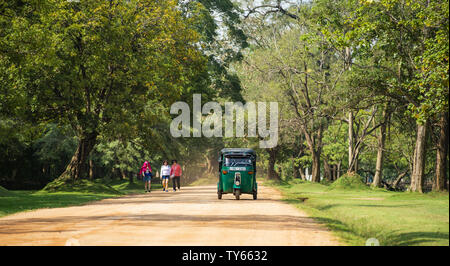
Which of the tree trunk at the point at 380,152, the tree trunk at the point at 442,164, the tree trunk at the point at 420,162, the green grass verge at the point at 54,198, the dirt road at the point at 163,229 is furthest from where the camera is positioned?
the tree trunk at the point at 380,152

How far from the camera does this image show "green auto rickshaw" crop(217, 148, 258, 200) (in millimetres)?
25453

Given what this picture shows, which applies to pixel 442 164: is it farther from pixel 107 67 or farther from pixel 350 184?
pixel 107 67

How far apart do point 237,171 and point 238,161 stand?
0.47 metres

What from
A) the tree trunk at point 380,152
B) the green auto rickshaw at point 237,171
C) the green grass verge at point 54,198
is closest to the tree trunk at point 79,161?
the green grass verge at point 54,198

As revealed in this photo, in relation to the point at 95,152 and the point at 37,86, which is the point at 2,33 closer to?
the point at 37,86

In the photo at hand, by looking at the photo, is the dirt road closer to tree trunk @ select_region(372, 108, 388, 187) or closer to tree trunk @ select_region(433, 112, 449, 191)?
tree trunk @ select_region(433, 112, 449, 191)

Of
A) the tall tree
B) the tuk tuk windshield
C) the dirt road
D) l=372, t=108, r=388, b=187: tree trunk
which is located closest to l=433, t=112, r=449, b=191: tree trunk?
the tuk tuk windshield

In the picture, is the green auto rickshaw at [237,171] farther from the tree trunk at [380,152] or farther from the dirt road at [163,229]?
the tree trunk at [380,152]

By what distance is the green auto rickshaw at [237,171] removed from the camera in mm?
25453

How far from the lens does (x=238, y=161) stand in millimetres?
25641

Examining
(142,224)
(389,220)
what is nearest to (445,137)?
(389,220)

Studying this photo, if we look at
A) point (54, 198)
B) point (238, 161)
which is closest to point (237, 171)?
point (238, 161)

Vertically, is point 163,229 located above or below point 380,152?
below
